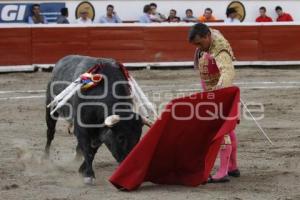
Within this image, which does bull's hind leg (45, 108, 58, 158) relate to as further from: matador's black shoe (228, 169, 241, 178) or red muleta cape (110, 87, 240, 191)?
matador's black shoe (228, 169, 241, 178)

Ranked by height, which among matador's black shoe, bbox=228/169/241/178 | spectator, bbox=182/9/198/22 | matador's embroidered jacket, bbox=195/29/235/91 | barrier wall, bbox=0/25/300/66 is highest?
matador's embroidered jacket, bbox=195/29/235/91

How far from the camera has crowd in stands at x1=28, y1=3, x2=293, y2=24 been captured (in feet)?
46.1

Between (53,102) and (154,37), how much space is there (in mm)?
7805

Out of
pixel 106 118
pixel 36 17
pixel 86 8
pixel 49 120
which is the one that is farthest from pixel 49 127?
pixel 86 8

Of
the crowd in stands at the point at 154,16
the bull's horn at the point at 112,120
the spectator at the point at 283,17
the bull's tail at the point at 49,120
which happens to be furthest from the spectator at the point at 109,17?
the bull's horn at the point at 112,120

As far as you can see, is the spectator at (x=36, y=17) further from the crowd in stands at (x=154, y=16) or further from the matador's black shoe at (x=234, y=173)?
the matador's black shoe at (x=234, y=173)

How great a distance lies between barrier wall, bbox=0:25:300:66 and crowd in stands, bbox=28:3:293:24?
0.45 meters

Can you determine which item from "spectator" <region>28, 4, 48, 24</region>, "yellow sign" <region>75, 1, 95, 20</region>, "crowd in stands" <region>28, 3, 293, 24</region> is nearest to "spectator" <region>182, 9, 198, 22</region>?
"crowd in stands" <region>28, 3, 293, 24</region>

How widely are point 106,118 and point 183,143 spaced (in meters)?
0.55

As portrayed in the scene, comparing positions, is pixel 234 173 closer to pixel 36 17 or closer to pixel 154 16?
pixel 36 17

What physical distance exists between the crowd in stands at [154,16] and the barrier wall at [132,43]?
448mm

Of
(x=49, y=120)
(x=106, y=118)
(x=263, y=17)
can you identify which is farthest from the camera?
(x=263, y=17)

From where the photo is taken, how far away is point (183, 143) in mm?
5398

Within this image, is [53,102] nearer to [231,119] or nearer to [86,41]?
[231,119]
